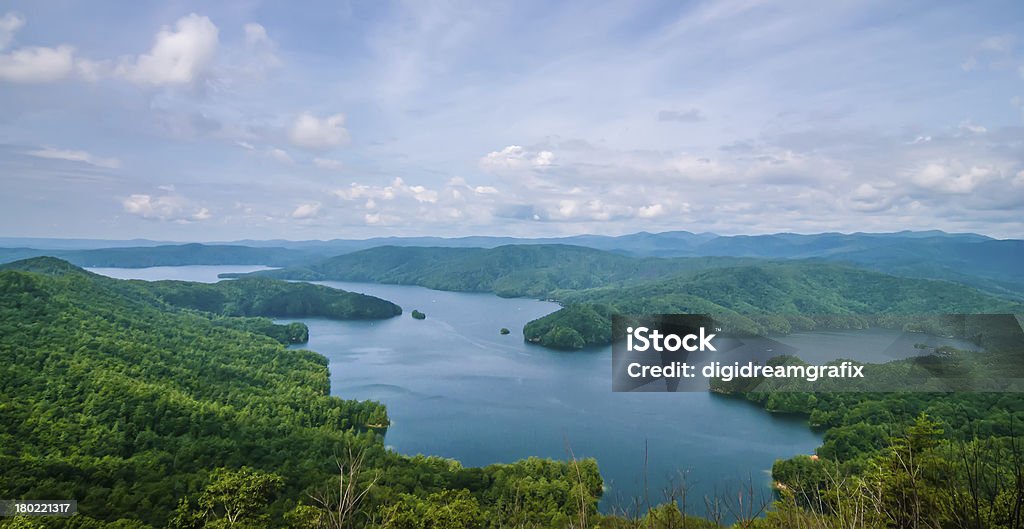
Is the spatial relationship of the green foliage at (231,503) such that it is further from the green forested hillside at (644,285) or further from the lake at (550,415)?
the green forested hillside at (644,285)

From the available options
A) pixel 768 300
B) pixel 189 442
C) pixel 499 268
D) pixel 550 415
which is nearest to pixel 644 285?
pixel 768 300

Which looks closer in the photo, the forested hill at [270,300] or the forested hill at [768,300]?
the forested hill at [768,300]

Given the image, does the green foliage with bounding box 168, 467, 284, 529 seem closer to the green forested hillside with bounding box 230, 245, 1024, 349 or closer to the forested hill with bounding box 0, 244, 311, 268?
the green forested hillside with bounding box 230, 245, 1024, 349

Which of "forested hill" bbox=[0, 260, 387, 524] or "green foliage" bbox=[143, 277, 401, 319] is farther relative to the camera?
"green foliage" bbox=[143, 277, 401, 319]

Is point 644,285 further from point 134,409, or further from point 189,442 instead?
point 134,409

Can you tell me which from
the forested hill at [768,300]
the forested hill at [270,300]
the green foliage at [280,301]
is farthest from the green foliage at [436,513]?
the green foliage at [280,301]

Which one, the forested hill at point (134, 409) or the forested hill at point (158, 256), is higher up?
the forested hill at point (158, 256)

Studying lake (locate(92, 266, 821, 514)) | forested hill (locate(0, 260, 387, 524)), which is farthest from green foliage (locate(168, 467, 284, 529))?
lake (locate(92, 266, 821, 514))
